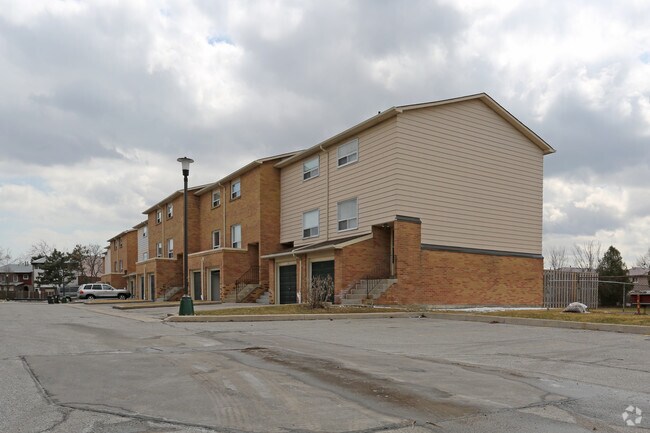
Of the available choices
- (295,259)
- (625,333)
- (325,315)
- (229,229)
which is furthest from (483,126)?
(229,229)

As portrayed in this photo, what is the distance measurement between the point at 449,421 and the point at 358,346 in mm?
6360

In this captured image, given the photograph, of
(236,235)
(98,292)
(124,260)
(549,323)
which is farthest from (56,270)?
(549,323)

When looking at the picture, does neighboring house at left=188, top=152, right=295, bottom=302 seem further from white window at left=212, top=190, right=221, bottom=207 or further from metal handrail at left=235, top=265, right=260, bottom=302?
white window at left=212, top=190, right=221, bottom=207

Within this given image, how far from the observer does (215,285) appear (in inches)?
1507

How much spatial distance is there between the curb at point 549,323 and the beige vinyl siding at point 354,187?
7.40 m

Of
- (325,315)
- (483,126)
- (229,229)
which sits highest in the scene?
(483,126)

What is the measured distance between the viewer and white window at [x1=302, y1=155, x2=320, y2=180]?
31.5 metres

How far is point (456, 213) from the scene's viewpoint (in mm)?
26984

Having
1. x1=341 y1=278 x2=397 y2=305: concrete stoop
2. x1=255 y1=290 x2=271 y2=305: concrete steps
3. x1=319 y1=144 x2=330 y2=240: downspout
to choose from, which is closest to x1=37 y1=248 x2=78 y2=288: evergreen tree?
x1=255 y1=290 x2=271 y2=305: concrete steps

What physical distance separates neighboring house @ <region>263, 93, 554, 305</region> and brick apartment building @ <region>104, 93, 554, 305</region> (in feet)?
0.19

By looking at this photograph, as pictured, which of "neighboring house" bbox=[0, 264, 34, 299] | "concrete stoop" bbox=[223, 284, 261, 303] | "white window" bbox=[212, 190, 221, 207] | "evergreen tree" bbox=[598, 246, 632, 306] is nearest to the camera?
"concrete stoop" bbox=[223, 284, 261, 303]

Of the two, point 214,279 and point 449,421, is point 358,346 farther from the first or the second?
point 214,279

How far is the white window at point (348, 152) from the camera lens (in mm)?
27984

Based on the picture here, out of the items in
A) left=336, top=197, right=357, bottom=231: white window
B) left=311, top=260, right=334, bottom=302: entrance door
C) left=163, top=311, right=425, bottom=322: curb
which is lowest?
left=163, top=311, right=425, bottom=322: curb
